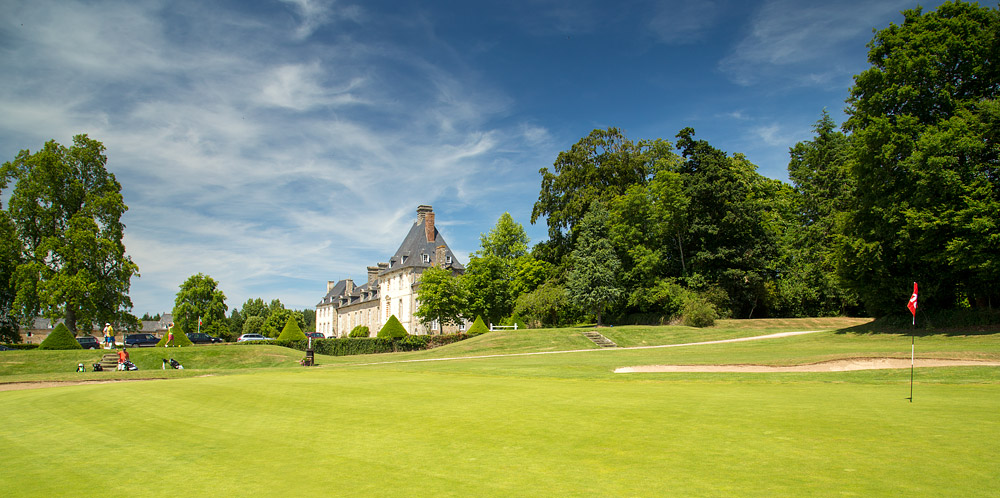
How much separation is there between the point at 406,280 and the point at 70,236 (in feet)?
145

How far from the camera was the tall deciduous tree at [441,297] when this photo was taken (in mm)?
63172

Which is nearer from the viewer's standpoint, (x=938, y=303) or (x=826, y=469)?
(x=826, y=469)

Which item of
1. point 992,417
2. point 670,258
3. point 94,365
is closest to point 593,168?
point 670,258

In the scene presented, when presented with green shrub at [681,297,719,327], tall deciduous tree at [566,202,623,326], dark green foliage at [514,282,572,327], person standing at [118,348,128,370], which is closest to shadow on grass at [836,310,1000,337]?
green shrub at [681,297,719,327]

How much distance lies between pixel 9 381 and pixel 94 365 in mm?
6007

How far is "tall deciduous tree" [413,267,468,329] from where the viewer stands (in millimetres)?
63172

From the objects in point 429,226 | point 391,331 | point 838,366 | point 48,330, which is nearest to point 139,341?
point 391,331

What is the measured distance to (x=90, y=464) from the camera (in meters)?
7.04

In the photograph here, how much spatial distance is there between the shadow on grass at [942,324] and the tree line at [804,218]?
99cm

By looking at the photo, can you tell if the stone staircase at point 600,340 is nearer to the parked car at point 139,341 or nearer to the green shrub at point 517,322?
the green shrub at point 517,322

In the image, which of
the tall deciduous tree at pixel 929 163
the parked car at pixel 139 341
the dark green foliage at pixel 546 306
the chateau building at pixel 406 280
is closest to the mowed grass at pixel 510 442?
the tall deciduous tree at pixel 929 163

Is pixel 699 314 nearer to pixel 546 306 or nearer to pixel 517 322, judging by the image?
pixel 546 306

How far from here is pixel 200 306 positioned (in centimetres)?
9019

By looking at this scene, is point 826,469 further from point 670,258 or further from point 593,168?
point 593,168
